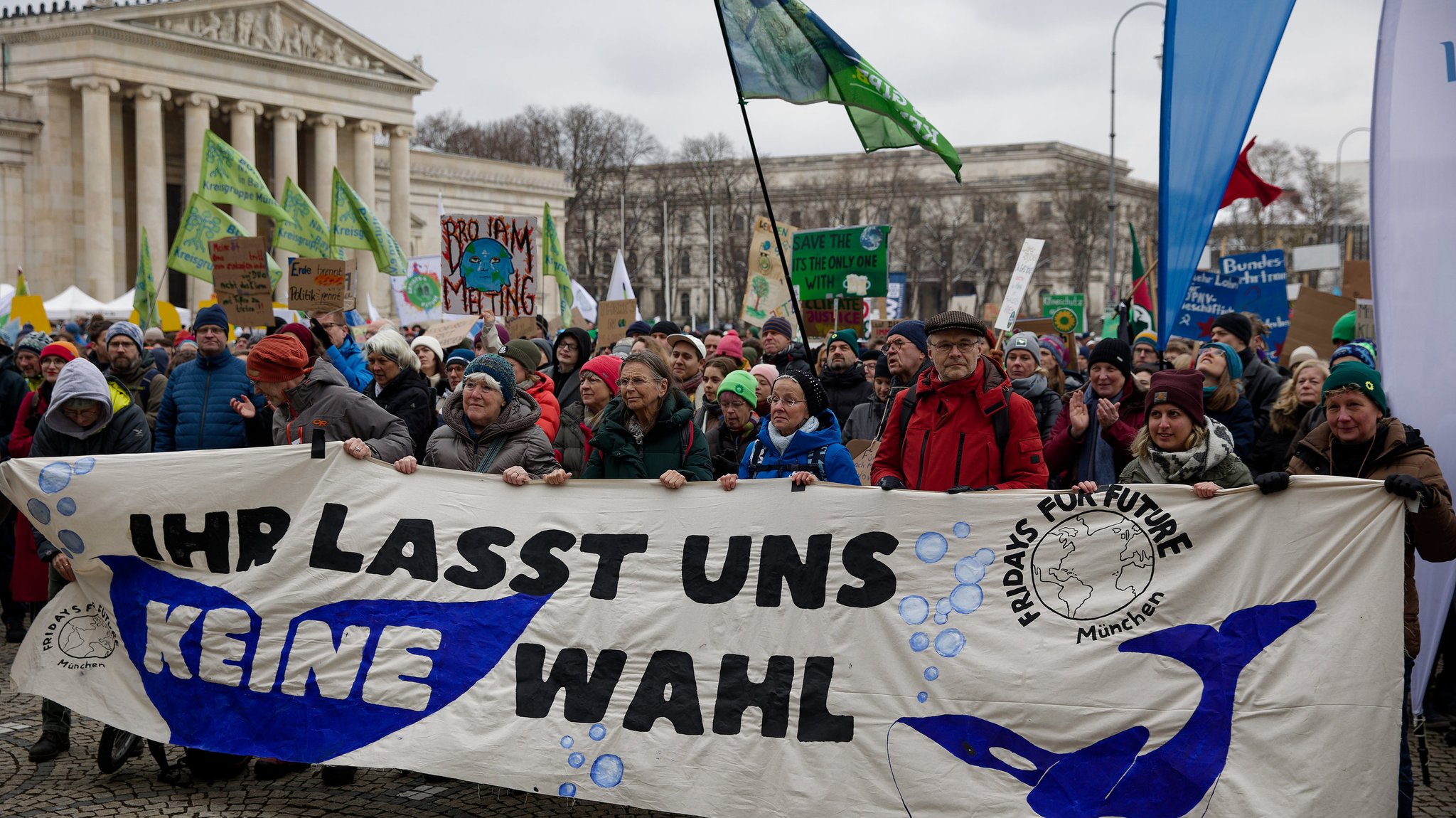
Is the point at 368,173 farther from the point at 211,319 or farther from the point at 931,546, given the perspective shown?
the point at 931,546

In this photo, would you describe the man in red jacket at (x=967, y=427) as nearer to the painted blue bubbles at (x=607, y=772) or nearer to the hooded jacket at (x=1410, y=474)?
the hooded jacket at (x=1410, y=474)

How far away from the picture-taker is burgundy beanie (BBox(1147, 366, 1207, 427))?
199 inches

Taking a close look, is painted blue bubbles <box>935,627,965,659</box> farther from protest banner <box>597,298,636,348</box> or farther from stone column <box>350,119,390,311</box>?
stone column <box>350,119,390,311</box>

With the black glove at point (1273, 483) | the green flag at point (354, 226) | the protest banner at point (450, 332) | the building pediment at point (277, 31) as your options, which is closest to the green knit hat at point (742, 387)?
the black glove at point (1273, 483)

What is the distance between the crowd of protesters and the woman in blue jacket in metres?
0.01

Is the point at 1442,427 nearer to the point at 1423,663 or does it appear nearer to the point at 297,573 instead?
the point at 1423,663

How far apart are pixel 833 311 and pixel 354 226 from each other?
8355 millimetres

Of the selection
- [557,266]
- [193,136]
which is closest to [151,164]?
[193,136]

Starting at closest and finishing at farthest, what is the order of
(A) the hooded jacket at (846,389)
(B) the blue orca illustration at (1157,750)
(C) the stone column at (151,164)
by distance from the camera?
1. (B) the blue orca illustration at (1157,750)
2. (A) the hooded jacket at (846,389)
3. (C) the stone column at (151,164)

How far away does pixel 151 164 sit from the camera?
47938 millimetres

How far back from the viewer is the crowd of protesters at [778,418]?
5.21 meters

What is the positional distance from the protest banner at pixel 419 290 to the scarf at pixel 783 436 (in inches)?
718

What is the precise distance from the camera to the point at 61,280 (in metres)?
46.6

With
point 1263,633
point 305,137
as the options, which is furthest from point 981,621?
point 305,137
